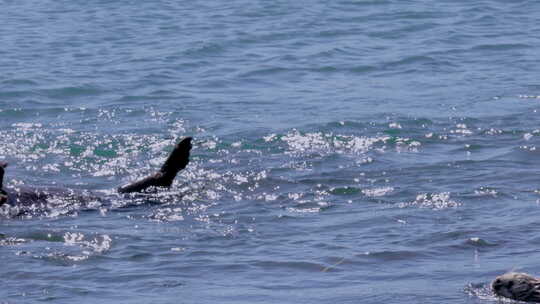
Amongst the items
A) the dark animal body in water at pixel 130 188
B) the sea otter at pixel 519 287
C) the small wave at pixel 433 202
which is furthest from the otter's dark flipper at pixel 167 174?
the sea otter at pixel 519 287

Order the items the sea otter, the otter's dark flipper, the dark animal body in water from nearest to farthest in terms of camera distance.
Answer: the sea otter
the dark animal body in water
the otter's dark flipper

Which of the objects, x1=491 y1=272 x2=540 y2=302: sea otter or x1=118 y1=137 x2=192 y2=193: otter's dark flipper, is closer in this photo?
x1=491 y1=272 x2=540 y2=302: sea otter

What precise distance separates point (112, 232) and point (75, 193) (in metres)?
0.92

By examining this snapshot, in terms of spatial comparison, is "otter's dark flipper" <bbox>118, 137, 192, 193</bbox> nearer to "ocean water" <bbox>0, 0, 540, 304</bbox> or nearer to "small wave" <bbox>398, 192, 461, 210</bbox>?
"ocean water" <bbox>0, 0, 540, 304</bbox>

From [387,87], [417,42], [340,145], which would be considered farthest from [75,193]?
[417,42]

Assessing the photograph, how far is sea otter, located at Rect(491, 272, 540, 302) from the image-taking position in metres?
5.87

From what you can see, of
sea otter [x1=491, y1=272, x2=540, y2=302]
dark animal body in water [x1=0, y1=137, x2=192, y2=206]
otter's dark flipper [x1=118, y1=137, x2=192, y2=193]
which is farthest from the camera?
otter's dark flipper [x1=118, y1=137, x2=192, y2=193]

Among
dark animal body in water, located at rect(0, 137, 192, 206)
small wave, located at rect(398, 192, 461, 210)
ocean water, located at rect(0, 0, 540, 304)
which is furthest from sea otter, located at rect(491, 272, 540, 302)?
dark animal body in water, located at rect(0, 137, 192, 206)

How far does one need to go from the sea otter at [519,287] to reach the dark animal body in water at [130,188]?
121 inches

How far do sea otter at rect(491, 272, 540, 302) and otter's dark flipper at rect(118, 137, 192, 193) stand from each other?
3067 mm

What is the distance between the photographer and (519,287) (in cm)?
590

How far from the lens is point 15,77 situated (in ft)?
47.3

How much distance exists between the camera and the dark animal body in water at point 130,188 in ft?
27.2

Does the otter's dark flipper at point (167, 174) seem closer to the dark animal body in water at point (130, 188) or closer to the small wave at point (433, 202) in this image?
the dark animal body in water at point (130, 188)
